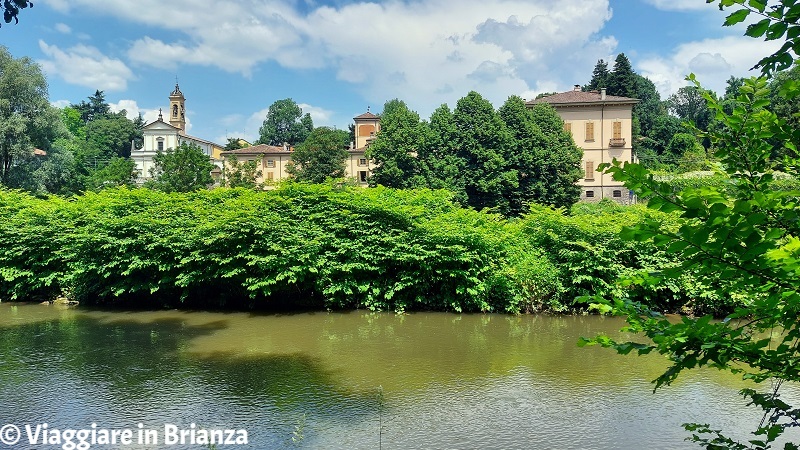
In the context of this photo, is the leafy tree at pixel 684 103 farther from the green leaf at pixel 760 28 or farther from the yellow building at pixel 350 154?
the green leaf at pixel 760 28

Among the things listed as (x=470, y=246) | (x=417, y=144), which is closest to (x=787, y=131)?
(x=470, y=246)

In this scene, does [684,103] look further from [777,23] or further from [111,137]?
[777,23]

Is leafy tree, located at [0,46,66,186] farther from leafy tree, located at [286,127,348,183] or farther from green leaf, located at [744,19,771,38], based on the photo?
green leaf, located at [744,19,771,38]

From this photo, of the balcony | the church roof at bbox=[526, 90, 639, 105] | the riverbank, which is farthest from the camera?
the balcony

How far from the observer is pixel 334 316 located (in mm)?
15820

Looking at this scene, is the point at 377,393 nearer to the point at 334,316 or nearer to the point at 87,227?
the point at 334,316

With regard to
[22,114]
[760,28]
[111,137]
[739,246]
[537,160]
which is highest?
[111,137]

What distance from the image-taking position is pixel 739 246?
6.61 feet

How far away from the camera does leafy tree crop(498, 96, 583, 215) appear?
116 feet

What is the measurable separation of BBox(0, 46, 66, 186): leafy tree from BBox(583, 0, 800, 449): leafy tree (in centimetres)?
4051

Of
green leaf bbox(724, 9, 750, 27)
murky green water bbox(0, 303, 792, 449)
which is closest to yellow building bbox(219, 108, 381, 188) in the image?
murky green water bbox(0, 303, 792, 449)

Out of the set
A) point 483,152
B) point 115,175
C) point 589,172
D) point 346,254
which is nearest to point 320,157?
point 483,152
